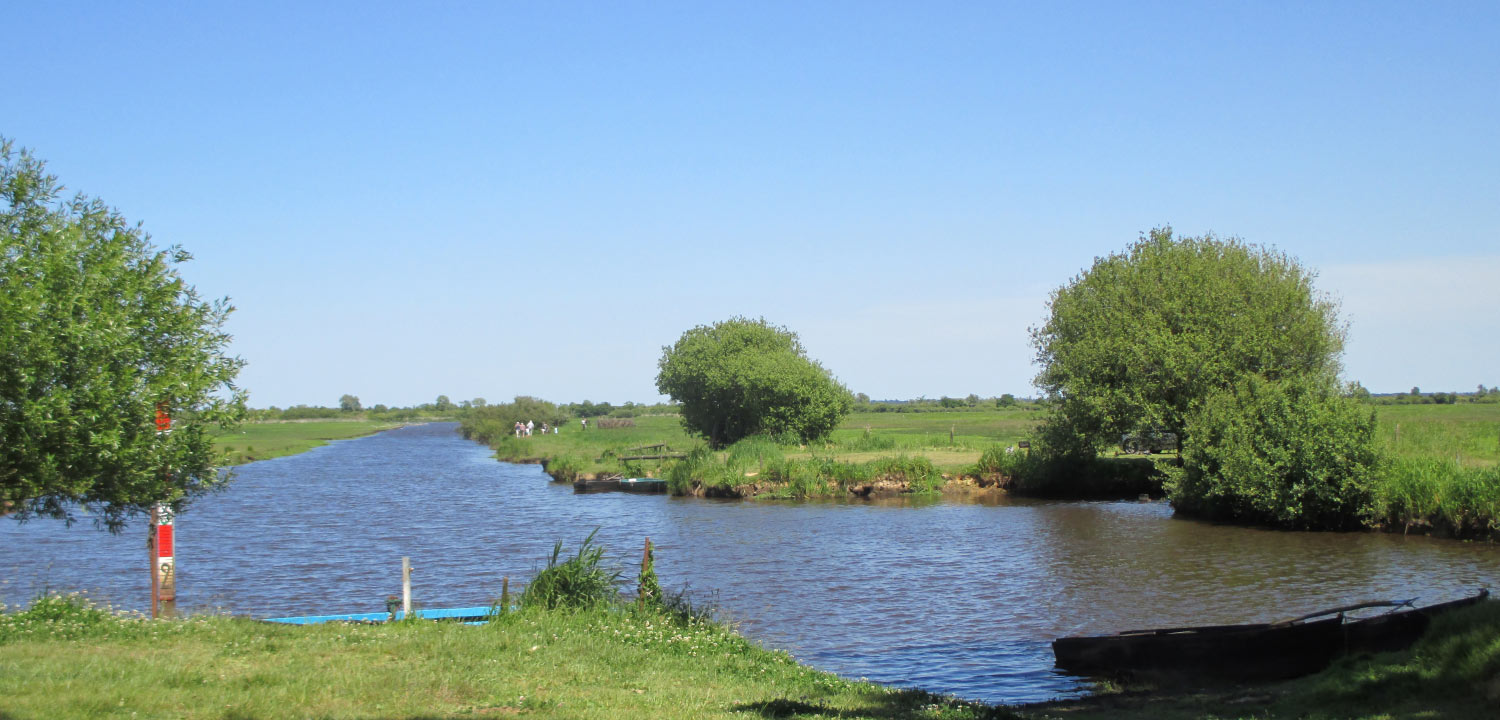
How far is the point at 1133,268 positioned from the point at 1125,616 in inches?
1003

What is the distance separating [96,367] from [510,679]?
6.65 meters

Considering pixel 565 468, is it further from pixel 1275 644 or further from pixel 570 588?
pixel 1275 644

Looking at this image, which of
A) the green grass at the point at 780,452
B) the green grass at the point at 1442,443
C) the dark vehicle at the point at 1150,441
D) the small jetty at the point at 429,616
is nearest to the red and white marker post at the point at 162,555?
the small jetty at the point at 429,616

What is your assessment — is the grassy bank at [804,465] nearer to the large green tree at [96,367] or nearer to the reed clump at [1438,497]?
the reed clump at [1438,497]

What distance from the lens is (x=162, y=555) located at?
16.0 m

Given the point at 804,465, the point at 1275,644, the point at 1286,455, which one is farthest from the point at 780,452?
the point at 1275,644

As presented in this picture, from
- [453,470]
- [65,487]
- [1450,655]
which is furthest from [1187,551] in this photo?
[453,470]

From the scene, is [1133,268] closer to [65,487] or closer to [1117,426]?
[1117,426]

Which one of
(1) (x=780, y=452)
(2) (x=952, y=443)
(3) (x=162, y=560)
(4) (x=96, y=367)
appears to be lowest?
(2) (x=952, y=443)

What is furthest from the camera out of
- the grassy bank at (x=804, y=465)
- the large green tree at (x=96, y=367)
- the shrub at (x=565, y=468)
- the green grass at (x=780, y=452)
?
the shrub at (x=565, y=468)

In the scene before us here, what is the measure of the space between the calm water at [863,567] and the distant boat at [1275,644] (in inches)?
→ 58.2

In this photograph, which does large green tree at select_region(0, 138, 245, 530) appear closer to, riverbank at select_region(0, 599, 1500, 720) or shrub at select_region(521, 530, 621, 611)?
riverbank at select_region(0, 599, 1500, 720)

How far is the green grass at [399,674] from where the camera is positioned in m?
9.39

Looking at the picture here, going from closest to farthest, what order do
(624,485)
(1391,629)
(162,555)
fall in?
(1391,629), (162,555), (624,485)
